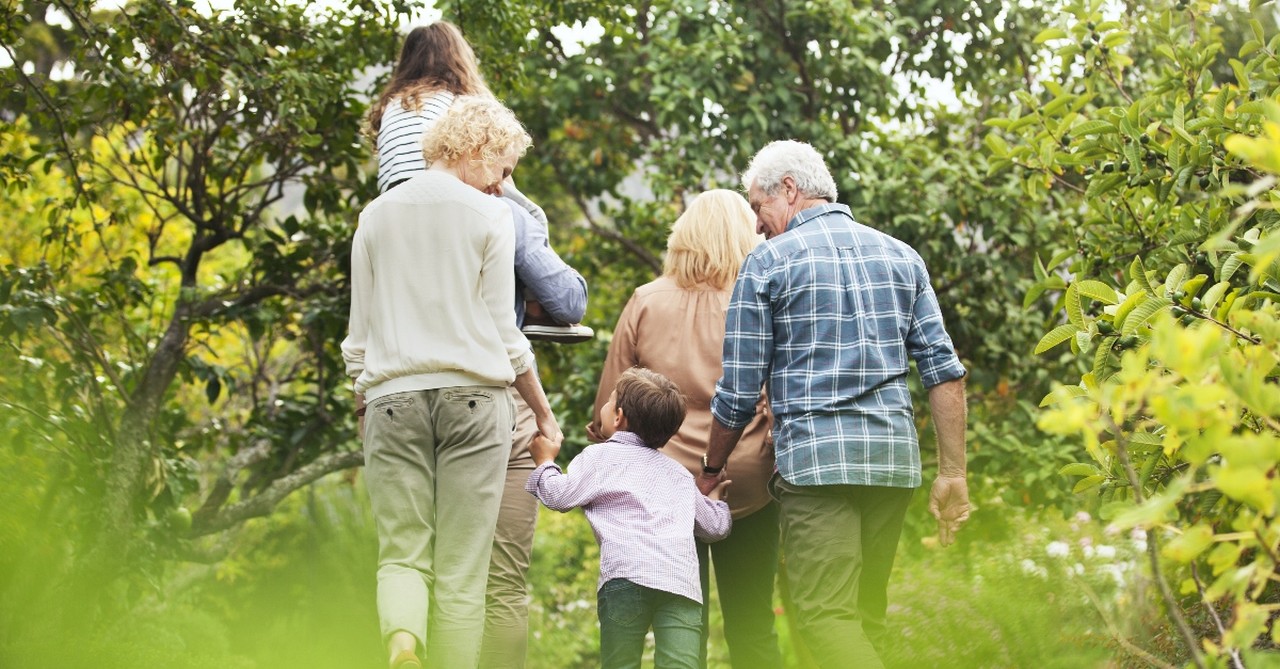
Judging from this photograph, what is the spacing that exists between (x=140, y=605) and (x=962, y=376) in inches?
172

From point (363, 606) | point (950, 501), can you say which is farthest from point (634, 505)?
point (363, 606)

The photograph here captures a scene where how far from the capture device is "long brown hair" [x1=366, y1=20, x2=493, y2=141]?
12.9 ft

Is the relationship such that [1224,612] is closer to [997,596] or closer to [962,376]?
[997,596]

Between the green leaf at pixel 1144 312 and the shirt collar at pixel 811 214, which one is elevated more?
the shirt collar at pixel 811 214

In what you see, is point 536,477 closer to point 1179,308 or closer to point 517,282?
point 517,282

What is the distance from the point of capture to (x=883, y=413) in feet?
11.4

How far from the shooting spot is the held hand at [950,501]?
3578 mm

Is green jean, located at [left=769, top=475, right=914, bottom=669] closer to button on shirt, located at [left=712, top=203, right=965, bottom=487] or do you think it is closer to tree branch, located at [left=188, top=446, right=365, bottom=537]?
button on shirt, located at [left=712, top=203, right=965, bottom=487]

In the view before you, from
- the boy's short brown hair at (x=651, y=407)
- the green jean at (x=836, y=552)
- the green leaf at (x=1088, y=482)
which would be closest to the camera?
the green leaf at (x=1088, y=482)

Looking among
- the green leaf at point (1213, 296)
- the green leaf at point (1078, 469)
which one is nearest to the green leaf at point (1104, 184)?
the green leaf at point (1078, 469)

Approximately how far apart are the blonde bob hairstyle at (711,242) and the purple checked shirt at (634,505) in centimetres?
67

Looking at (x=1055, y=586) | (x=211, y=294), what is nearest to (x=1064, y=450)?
(x=1055, y=586)

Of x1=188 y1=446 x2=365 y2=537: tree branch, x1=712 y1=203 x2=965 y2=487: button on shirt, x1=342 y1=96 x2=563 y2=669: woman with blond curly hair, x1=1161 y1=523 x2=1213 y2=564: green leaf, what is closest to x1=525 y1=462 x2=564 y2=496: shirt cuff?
x1=342 y1=96 x2=563 y2=669: woman with blond curly hair

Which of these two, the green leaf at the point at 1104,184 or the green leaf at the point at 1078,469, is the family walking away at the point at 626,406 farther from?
the green leaf at the point at 1104,184
